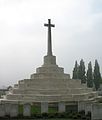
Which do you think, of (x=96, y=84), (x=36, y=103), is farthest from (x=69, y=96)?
(x=96, y=84)

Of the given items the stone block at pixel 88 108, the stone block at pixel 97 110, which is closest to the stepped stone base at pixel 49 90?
the stone block at pixel 88 108

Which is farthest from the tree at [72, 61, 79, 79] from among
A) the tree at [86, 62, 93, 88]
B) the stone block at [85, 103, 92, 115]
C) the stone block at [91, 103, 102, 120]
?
the stone block at [91, 103, 102, 120]

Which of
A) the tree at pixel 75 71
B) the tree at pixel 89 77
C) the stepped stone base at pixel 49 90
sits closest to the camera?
the stepped stone base at pixel 49 90

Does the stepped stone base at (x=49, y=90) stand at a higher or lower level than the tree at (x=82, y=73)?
lower

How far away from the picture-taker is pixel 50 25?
135 ft

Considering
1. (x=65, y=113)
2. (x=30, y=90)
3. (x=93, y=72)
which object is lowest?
(x=65, y=113)

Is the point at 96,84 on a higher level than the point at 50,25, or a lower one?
lower

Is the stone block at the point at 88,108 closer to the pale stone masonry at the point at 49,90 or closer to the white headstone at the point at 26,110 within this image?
the white headstone at the point at 26,110

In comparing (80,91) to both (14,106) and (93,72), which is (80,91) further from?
(93,72)

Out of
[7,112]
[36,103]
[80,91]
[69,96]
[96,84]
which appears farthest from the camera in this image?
[96,84]

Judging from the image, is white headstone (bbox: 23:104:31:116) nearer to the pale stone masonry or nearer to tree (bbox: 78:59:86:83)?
the pale stone masonry

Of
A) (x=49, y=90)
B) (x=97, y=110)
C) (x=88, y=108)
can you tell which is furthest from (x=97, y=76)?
(x=97, y=110)

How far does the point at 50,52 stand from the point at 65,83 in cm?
645

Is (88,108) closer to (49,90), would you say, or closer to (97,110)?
(97,110)
